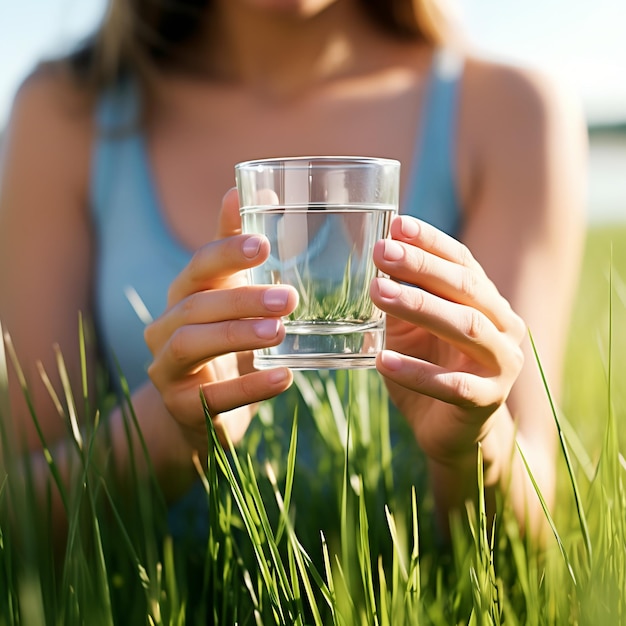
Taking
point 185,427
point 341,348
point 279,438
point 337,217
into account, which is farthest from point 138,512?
point 279,438

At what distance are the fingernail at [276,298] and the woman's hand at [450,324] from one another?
9 cm

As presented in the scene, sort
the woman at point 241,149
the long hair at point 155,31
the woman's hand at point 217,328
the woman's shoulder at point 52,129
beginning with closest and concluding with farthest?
the woman's hand at point 217,328 → the woman at point 241,149 → the woman's shoulder at point 52,129 → the long hair at point 155,31

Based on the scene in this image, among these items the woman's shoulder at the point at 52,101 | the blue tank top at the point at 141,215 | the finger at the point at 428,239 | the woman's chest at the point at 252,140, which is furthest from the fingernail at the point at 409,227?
the woman's shoulder at the point at 52,101

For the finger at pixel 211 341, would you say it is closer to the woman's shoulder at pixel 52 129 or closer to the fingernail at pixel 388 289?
the fingernail at pixel 388 289

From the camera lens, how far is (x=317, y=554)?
3.69 feet

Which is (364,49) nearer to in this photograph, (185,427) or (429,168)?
(429,168)

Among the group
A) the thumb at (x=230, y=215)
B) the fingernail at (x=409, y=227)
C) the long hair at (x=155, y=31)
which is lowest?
the fingernail at (x=409, y=227)

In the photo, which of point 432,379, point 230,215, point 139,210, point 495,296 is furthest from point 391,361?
point 139,210

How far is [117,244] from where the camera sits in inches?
77.5

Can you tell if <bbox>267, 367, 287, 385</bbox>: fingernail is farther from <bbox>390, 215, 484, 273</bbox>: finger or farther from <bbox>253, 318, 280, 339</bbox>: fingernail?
<bbox>390, 215, 484, 273</bbox>: finger

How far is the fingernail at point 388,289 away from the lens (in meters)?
0.88

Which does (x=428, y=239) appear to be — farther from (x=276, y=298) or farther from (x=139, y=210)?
(x=139, y=210)

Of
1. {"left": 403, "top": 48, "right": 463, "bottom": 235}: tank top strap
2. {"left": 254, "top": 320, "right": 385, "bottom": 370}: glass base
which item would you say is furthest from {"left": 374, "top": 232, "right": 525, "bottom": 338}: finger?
{"left": 403, "top": 48, "right": 463, "bottom": 235}: tank top strap

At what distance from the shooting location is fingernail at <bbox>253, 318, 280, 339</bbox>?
0.91 meters
